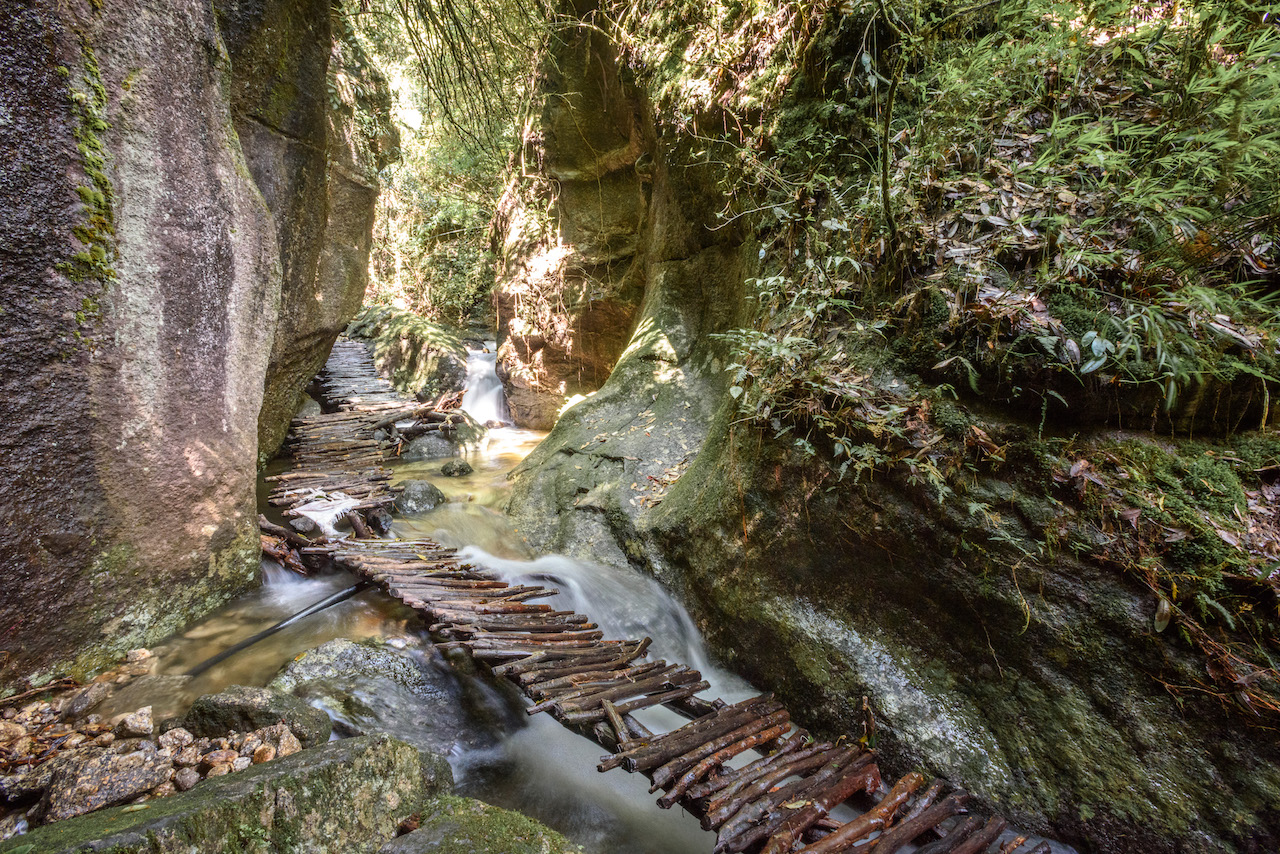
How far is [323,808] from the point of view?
68.9 inches

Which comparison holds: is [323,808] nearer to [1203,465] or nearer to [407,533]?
[1203,465]

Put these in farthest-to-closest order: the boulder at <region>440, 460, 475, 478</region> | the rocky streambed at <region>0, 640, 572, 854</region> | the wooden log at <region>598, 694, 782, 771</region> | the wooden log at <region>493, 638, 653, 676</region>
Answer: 1. the boulder at <region>440, 460, 475, 478</region>
2. the wooden log at <region>493, 638, 653, 676</region>
3. the wooden log at <region>598, 694, 782, 771</region>
4. the rocky streambed at <region>0, 640, 572, 854</region>

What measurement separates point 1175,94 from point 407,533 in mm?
6580

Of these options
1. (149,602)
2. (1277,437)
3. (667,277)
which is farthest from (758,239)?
(149,602)

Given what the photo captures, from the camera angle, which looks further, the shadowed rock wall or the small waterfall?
the small waterfall

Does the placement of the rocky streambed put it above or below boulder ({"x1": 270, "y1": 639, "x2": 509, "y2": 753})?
above

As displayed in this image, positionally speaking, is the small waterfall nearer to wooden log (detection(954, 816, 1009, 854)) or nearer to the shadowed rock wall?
the shadowed rock wall

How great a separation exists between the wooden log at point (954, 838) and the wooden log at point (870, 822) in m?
0.17

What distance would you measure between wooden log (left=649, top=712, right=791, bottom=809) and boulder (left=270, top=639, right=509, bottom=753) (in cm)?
131

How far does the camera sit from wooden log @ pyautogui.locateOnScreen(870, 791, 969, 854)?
217 cm

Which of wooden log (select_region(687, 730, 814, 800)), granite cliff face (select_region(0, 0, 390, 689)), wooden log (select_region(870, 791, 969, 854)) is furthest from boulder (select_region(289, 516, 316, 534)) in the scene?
wooden log (select_region(870, 791, 969, 854))

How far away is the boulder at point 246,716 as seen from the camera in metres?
2.39

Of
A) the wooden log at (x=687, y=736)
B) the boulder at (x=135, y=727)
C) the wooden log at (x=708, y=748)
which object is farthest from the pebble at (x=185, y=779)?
the wooden log at (x=708, y=748)

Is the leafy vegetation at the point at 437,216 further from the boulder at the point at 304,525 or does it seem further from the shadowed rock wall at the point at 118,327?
the boulder at the point at 304,525
